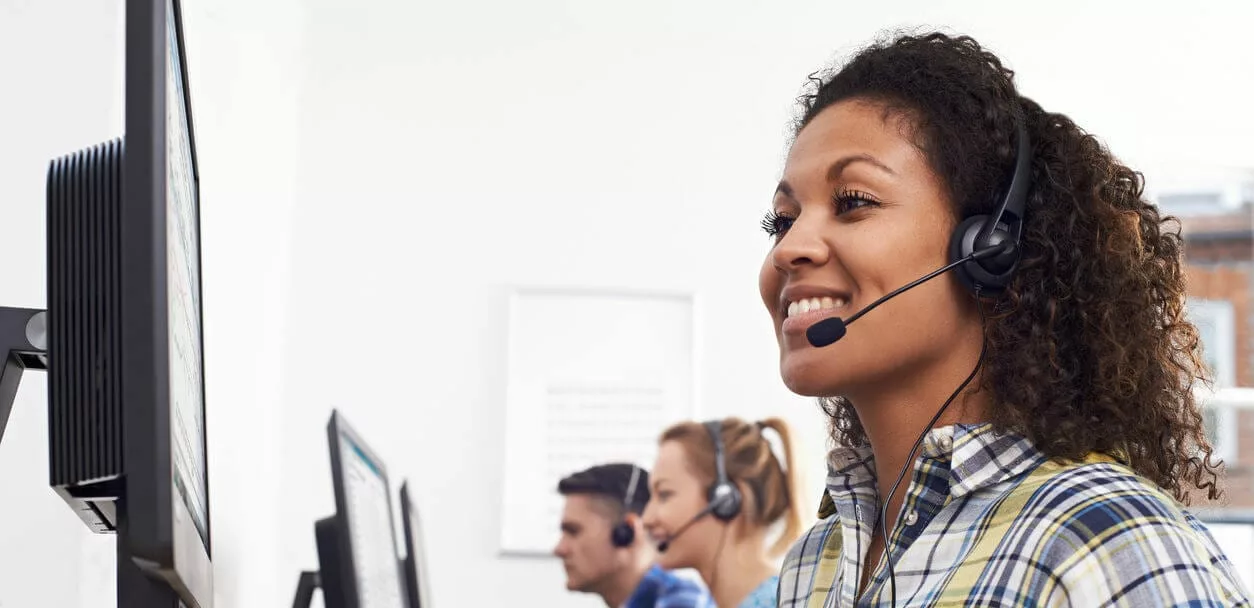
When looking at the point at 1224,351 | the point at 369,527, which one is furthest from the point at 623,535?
the point at 1224,351

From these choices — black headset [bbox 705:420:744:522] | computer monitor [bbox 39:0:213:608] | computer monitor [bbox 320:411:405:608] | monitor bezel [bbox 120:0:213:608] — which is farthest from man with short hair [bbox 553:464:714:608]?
monitor bezel [bbox 120:0:213:608]

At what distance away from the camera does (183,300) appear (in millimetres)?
730

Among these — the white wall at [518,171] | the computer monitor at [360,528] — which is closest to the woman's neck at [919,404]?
the computer monitor at [360,528]

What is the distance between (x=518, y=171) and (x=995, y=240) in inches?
72.0

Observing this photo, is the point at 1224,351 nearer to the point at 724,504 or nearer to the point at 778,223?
the point at 724,504

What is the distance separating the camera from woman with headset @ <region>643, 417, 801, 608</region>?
246cm

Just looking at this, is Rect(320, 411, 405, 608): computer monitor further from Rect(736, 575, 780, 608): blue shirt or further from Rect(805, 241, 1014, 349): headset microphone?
Rect(736, 575, 780, 608): blue shirt

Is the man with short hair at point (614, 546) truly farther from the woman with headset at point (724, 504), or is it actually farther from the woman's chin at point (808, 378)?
the woman's chin at point (808, 378)

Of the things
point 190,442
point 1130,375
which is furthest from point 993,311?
point 190,442

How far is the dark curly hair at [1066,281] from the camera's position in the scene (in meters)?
0.89

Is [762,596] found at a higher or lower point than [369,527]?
lower

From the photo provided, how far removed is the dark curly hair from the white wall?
1605mm

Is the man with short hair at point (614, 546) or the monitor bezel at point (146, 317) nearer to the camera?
the monitor bezel at point (146, 317)

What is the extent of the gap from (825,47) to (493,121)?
0.81 metres
